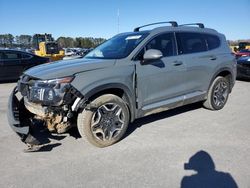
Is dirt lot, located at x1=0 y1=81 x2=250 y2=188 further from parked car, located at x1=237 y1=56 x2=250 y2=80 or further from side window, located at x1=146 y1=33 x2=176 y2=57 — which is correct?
parked car, located at x1=237 y1=56 x2=250 y2=80

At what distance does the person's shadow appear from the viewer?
3121mm

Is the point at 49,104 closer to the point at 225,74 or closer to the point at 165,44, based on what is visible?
the point at 165,44

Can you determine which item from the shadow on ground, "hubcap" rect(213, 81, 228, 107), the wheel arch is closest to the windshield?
the shadow on ground

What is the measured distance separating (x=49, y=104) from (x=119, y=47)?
1.87 m

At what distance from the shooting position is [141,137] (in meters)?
4.68

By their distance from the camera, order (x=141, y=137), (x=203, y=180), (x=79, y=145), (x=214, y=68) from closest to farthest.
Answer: (x=203, y=180)
(x=79, y=145)
(x=141, y=137)
(x=214, y=68)

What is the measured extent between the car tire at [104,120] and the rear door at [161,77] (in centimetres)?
47

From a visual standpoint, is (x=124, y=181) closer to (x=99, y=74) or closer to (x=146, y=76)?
(x=99, y=74)

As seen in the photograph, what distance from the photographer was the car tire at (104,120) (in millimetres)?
4012

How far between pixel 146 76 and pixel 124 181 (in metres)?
1.93

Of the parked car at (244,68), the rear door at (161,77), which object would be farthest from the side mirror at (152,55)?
the parked car at (244,68)

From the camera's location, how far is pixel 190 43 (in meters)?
5.54

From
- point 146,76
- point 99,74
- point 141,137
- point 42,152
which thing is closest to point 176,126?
point 141,137

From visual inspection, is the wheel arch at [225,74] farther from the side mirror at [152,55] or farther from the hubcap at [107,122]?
the hubcap at [107,122]
